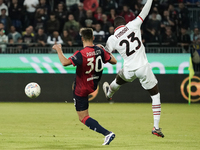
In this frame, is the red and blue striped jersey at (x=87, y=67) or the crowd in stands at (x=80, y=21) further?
the crowd in stands at (x=80, y=21)

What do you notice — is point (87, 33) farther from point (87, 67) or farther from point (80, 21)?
point (80, 21)

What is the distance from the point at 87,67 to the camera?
6.91m

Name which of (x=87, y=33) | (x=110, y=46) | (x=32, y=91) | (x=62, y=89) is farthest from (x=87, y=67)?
(x=62, y=89)

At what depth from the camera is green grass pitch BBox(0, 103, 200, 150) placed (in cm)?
714

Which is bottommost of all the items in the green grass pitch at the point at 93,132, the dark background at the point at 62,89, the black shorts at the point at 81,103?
the dark background at the point at 62,89

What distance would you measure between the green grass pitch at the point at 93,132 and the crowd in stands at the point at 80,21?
427cm

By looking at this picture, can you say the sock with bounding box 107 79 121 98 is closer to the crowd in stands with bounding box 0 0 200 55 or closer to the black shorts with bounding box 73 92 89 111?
the black shorts with bounding box 73 92 89 111

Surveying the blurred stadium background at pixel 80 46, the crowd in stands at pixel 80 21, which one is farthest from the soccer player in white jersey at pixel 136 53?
the crowd in stands at pixel 80 21

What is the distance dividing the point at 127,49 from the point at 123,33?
12.9 inches

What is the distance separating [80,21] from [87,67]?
1094 cm

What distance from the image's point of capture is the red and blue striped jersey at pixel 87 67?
6.86 meters

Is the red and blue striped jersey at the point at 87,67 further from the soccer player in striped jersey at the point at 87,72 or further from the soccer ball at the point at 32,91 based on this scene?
the soccer ball at the point at 32,91

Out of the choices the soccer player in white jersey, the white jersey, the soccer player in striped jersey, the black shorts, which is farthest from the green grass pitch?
the white jersey

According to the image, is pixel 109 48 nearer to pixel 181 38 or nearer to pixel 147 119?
pixel 147 119
